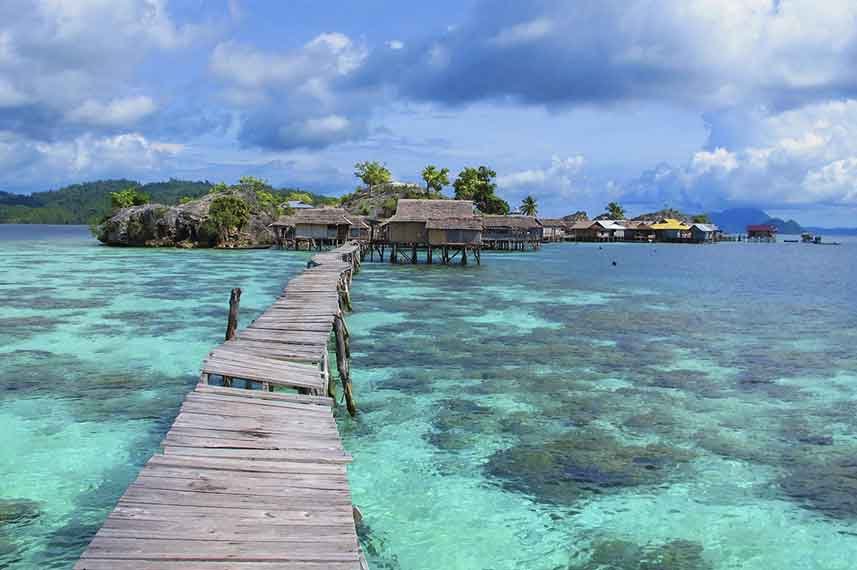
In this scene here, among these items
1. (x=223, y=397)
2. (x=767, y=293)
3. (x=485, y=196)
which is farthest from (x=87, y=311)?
(x=485, y=196)

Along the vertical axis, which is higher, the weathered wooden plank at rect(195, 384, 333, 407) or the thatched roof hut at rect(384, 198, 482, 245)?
the thatched roof hut at rect(384, 198, 482, 245)

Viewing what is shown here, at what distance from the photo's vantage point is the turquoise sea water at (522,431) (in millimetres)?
7574

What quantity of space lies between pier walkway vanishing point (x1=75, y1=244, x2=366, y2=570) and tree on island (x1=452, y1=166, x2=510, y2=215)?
90.3 metres

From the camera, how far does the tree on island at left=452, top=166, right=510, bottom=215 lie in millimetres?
98250

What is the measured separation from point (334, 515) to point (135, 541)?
137cm

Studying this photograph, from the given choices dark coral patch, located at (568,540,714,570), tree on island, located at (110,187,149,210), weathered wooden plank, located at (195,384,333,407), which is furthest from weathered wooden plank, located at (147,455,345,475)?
tree on island, located at (110,187,149,210)

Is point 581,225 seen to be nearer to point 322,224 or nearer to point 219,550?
point 322,224

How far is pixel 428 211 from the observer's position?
49.8 meters

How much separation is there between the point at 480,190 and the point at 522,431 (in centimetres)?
8937

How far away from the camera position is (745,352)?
18.5 metres

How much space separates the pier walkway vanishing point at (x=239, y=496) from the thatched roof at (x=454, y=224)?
3912cm

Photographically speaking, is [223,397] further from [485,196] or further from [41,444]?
[485,196]

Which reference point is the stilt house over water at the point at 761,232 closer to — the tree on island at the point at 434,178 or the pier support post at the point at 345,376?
the tree on island at the point at 434,178

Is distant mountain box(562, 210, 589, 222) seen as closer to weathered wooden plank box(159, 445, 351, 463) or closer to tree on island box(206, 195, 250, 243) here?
tree on island box(206, 195, 250, 243)
